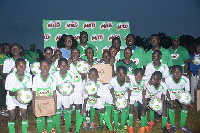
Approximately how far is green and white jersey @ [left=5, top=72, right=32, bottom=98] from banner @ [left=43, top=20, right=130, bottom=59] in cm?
468

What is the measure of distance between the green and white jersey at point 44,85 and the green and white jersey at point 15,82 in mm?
166

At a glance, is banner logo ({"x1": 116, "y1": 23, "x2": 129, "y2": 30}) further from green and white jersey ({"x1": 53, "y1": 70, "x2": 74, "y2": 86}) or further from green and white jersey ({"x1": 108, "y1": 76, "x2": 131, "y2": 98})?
green and white jersey ({"x1": 53, "y1": 70, "x2": 74, "y2": 86})

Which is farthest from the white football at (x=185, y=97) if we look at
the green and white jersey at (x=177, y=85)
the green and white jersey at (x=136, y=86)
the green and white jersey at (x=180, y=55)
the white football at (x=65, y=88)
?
the white football at (x=65, y=88)

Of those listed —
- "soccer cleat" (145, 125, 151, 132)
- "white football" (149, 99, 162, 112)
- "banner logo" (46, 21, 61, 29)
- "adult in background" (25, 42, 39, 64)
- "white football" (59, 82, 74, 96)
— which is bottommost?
"soccer cleat" (145, 125, 151, 132)

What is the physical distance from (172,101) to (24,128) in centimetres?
406

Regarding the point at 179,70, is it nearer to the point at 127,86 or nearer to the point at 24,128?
the point at 127,86

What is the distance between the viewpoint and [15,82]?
475cm

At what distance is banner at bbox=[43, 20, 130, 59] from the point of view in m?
9.36

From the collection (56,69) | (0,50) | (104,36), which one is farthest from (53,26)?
(56,69)

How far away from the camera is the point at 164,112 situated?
17.4 feet

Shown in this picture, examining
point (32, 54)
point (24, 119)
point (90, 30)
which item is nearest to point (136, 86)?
point (24, 119)

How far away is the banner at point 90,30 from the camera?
936 cm

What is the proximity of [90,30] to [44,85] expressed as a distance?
573 centimetres

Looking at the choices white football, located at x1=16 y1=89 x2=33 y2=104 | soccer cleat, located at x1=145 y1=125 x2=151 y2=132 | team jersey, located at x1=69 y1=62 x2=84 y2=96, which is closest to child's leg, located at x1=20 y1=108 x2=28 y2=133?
white football, located at x1=16 y1=89 x2=33 y2=104
